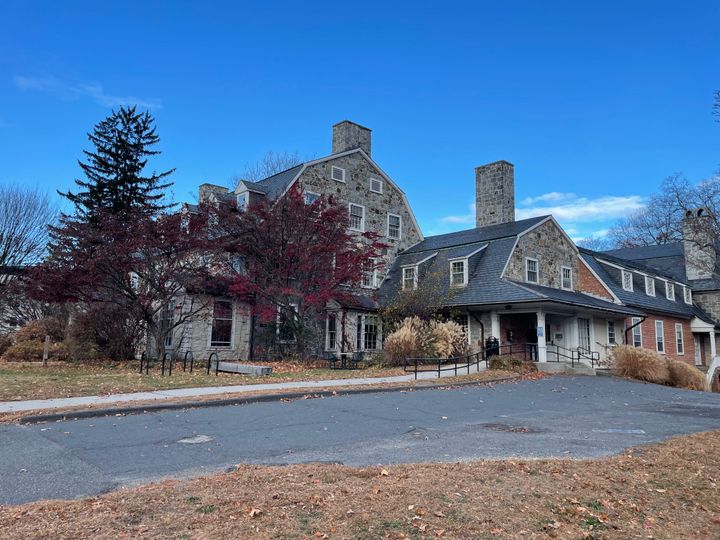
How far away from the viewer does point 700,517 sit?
185 inches

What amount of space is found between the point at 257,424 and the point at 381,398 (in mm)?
4034

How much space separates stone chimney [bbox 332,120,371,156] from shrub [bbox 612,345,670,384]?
632 inches

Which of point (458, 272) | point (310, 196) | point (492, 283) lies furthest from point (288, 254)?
point (492, 283)

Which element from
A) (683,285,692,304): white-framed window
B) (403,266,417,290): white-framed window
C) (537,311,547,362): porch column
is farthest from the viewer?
(683,285,692,304): white-framed window

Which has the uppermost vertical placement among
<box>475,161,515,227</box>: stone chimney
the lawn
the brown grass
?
<box>475,161,515,227</box>: stone chimney

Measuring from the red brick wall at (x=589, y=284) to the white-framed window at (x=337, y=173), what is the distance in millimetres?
13163

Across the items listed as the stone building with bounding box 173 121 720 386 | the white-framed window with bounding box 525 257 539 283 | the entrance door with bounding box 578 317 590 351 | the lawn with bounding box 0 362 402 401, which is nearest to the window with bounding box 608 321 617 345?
the stone building with bounding box 173 121 720 386

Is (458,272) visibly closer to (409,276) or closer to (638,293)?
(409,276)

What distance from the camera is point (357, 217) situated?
27828mm

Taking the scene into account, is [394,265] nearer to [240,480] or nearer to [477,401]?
[477,401]

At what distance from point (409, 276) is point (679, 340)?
55.5 ft

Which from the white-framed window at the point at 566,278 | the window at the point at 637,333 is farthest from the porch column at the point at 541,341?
the window at the point at 637,333

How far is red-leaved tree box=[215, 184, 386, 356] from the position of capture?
20.2 m

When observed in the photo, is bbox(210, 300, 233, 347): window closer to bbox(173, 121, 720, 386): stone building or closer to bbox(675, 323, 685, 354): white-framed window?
bbox(173, 121, 720, 386): stone building
